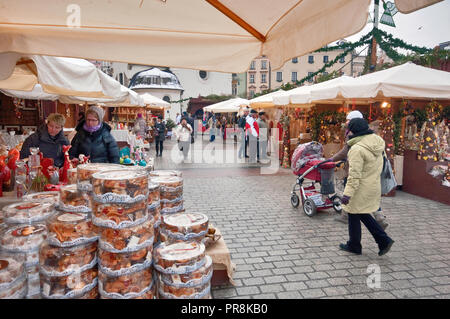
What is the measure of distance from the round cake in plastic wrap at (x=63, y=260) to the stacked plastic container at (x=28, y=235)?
0.10 metres

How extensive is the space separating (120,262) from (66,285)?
35cm

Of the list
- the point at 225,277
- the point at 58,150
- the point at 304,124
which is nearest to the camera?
the point at 225,277

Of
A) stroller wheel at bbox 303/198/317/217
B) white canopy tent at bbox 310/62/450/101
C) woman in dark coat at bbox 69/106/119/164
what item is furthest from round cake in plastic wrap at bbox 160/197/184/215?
white canopy tent at bbox 310/62/450/101

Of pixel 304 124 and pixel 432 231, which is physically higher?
pixel 304 124

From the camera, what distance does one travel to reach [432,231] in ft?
17.3

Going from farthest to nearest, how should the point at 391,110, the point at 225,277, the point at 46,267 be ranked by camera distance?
the point at 391,110
the point at 225,277
the point at 46,267

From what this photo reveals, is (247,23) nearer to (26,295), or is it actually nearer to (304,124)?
(26,295)

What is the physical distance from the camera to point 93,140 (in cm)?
452

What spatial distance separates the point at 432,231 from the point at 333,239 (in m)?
2.00

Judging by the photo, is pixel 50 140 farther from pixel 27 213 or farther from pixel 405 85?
pixel 405 85

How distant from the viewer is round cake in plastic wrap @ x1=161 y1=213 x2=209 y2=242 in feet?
7.82

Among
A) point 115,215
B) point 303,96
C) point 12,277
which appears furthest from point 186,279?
point 303,96

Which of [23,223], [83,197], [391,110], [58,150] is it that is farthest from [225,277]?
[391,110]

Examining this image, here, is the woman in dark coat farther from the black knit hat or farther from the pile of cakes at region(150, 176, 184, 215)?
the black knit hat
